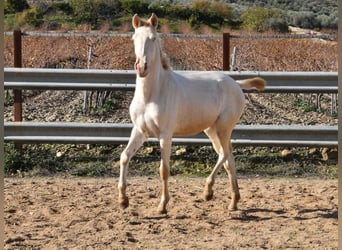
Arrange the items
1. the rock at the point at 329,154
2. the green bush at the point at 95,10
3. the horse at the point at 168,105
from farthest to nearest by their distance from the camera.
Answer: the green bush at the point at 95,10
the rock at the point at 329,154
the horse at the point at 168,105

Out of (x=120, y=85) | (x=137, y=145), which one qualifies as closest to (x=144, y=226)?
(x=137, y=145)

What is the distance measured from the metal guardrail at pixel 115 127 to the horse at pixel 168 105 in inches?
58.4

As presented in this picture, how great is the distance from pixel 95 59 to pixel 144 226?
9507mm

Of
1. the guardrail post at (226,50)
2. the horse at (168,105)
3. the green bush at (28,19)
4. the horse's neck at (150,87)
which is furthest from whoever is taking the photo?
the green bush at (28,19)

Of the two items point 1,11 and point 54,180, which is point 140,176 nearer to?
point 54,180

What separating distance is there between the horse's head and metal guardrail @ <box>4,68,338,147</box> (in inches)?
90.8

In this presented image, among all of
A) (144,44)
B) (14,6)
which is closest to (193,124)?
(144,44)

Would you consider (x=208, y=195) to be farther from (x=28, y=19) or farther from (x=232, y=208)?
(x=28, y=19)

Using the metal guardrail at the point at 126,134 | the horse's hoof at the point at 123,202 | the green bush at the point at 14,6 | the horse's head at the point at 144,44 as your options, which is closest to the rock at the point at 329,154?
the metal guardrail at the point at 126,134

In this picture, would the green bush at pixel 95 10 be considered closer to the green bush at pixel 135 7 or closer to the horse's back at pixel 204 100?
the green bush at pixel 135 7

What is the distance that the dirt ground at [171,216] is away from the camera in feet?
18.6

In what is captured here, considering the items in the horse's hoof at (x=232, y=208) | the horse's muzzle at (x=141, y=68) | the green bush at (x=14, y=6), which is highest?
the horse's muzzle at (x=141, y=68)

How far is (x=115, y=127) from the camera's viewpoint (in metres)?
8.48

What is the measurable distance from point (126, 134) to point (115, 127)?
16 cm
